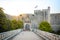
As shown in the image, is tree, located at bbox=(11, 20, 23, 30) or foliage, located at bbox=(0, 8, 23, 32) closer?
foliage, located at bbox=(0, 8, 23, 32)

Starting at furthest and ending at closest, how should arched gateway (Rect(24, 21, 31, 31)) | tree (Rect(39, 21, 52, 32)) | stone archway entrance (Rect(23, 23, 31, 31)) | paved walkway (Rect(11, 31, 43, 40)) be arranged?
stone archway entrance (Rect(23, 23, 31, 31)) → arched gateway (Rect(24, 21, 31, 31)) → tree (Rect(39, 21, 52, 32)) → paved walkway (Rect(11, 31, 43, 40))

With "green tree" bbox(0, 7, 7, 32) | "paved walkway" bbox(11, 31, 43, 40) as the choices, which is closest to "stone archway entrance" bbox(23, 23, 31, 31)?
"paved walkway" bbox(11, 31, 43, 40)

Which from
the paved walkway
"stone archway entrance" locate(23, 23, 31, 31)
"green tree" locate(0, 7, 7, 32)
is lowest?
the paved walkway

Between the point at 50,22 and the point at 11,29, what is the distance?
4.11ft


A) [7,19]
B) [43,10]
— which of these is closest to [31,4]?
[43,10]

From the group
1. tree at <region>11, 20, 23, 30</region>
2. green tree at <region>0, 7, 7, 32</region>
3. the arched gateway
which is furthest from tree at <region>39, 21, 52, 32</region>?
green tree at <region>0, 7, 7, 32</region>

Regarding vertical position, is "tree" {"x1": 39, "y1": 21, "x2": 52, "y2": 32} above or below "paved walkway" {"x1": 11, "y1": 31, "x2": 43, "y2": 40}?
above

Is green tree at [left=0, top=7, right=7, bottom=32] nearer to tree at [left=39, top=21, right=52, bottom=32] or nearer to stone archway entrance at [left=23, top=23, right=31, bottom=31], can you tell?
stone archway entrance at [left=23, top=23, right=31, bottom=31]

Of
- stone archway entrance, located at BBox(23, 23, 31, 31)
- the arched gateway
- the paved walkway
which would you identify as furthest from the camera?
stone archway entrance, located at BBox(23, 23, 31, 31)

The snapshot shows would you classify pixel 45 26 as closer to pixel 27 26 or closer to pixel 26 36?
pixel 27 26

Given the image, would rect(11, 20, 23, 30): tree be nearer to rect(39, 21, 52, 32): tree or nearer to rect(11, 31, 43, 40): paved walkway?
rect(11, 31, 43, 40): paved walkway

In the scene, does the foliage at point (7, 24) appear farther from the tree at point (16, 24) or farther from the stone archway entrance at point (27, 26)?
the stone archway entrance at point (27, 26)

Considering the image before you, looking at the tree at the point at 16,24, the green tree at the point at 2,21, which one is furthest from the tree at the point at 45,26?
the green tree at the point at 2,21

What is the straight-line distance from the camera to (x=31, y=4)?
6.52 m
